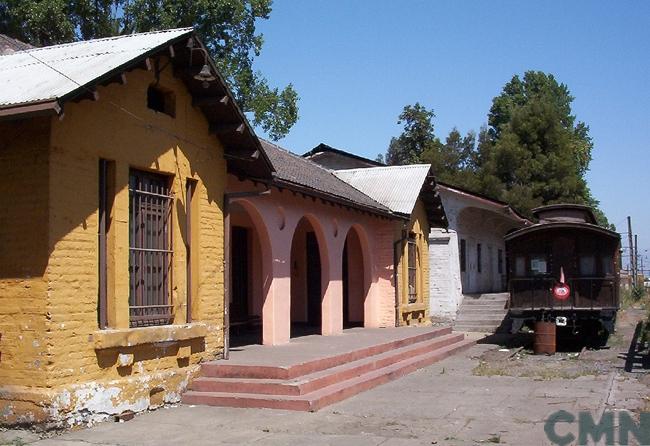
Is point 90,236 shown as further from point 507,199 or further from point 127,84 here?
point 507,199

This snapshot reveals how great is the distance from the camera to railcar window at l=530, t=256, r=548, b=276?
19.0 meters

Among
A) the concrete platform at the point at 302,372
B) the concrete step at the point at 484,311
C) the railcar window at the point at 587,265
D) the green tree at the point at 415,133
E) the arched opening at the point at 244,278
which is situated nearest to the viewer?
the concrete platform at the point at 302,372

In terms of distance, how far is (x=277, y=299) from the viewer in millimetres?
13930

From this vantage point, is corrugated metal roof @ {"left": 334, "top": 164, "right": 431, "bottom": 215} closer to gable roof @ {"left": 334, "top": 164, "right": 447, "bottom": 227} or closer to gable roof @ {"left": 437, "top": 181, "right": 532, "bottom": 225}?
gable roof @ {"left": 334, "top": 164, "right": 447, "bottom": 227}

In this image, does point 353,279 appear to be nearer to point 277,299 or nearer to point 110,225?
point 277,299

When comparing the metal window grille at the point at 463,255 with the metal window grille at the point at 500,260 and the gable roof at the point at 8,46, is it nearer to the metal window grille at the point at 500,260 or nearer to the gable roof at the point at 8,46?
the metal window grille at the point at 500,260

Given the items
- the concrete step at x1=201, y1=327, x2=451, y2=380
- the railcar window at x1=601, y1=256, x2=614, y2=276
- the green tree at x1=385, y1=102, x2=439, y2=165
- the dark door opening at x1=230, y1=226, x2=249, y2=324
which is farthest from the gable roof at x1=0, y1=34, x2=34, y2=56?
the green tree at x1=385, y1=102, x2=439, y2=165

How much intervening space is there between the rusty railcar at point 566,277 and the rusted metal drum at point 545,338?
75cm

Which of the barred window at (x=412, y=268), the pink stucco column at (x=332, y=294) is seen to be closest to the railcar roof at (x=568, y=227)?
the barred window at (x=412, y=268)

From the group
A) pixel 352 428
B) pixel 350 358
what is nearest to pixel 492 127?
pixel 350 358

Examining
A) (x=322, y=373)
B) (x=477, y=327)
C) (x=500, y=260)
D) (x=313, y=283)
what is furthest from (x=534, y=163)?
(x=322, y=373)

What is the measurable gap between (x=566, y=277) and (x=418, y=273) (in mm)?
4683

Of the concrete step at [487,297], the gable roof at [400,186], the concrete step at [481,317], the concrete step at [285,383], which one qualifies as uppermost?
the gable roof at [400,186]

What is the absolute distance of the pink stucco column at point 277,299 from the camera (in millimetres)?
13773
